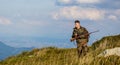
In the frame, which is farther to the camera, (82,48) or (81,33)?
(82,48)

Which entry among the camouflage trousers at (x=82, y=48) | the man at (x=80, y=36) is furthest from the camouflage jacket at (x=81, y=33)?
the camouflage trousers at (x=82, y=48)

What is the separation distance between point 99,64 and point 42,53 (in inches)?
556

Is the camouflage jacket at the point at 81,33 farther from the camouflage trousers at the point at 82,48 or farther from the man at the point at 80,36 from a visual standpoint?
the camouflage trousers at the point at 82,48

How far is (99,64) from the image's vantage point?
606 inches

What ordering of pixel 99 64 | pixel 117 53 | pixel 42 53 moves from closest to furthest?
pixel 99 64 → pixel 117 53 → pixel 42 53

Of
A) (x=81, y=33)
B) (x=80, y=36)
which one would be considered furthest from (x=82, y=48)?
(x=81, y=33)

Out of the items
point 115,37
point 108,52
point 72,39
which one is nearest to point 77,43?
point 72,39

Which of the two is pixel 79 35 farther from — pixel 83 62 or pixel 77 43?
pixel 83 62

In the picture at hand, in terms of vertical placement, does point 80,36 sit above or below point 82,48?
above

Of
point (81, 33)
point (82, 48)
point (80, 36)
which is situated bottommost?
point (82, 48)

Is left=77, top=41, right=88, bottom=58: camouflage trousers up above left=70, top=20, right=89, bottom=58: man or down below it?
below

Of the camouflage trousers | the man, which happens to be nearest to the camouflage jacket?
the man

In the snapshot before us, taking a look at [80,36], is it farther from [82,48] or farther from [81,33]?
[82,48]

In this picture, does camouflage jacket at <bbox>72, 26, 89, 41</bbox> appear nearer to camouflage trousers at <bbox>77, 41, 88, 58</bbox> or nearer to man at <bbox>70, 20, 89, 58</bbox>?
man at <bbox>70, 20, 89, 58</bbox>
